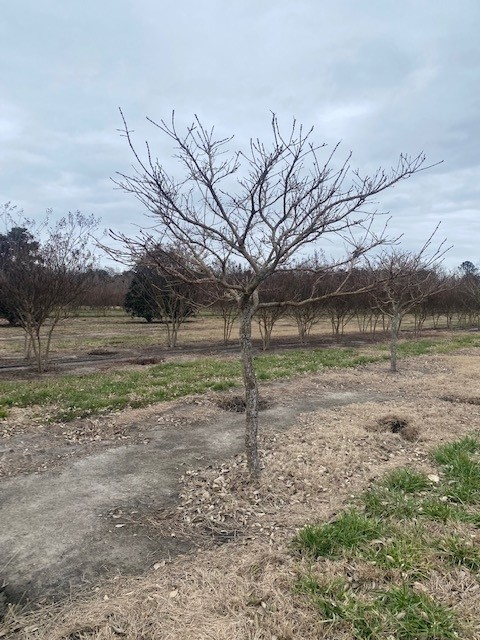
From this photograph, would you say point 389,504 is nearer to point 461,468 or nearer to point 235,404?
point 461,468

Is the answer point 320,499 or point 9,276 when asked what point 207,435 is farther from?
point 9,276

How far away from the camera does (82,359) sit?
49.2ft

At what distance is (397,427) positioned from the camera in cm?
640

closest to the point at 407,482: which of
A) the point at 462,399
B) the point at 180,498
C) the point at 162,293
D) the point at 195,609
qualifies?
the point at 180,498

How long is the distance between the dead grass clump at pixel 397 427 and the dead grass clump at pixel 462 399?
194 cm

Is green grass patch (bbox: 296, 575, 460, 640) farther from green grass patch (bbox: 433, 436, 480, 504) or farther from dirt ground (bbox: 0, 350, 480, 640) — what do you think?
green grass patch (bbox: 433, 436, 480, 504)

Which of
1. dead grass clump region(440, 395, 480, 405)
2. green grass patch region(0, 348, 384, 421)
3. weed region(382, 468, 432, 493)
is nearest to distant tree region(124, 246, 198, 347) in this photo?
green grass patch region(0, 348, 384, 421)

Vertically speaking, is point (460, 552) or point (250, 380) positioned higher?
point (250, 380)

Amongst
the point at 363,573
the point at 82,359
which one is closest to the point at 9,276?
the point at 82,359

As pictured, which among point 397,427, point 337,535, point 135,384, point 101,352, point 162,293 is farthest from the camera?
point 162,293

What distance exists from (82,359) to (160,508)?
39.1 ft

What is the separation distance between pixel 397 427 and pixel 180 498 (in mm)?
3627

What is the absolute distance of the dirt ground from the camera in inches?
109

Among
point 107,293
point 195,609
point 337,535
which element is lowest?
point 195,609
